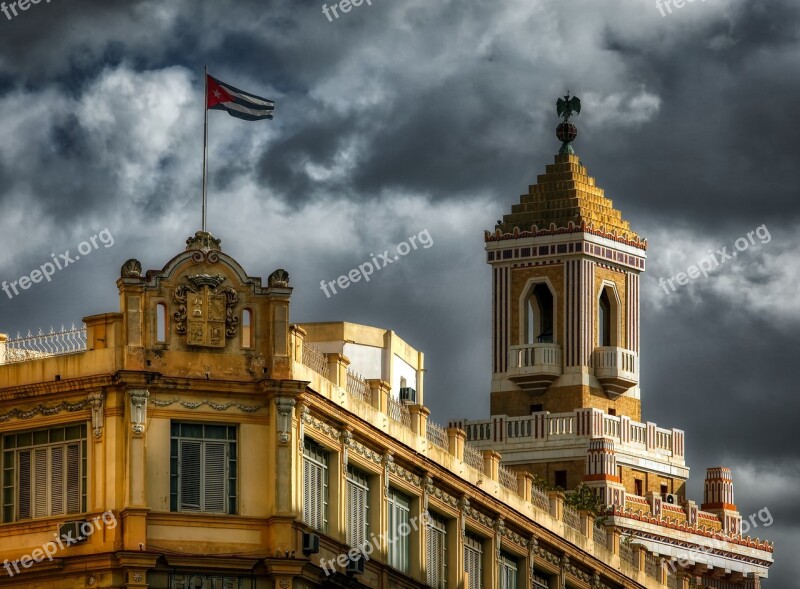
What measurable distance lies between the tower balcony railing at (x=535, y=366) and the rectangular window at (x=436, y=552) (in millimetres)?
58351

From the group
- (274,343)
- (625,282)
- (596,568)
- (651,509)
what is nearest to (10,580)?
(274,343)

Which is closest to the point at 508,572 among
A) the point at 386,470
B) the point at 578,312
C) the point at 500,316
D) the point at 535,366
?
the point at 386,470

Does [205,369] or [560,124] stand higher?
[560,124]

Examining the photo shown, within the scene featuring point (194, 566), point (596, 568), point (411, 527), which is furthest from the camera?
point (596, 568)

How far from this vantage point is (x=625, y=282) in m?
159

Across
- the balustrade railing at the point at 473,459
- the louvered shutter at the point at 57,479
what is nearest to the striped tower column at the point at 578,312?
the balustrade railing at the point at 473,459

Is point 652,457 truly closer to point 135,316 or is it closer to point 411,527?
point 411,527

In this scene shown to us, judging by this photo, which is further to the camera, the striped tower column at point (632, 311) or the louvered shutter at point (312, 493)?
the striped tower column at point (632, 311)

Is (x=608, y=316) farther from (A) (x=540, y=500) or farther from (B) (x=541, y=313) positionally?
(A) (x=540, y=500)

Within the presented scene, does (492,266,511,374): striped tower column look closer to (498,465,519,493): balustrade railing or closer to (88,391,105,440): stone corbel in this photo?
(498,465,519,493): balustrade railing

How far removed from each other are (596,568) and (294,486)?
2491cm

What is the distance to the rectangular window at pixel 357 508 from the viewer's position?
90.5m

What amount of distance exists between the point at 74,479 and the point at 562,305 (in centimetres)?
7242

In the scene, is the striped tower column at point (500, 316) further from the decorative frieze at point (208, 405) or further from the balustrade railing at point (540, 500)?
the decorative frieze at point (208, 405)
